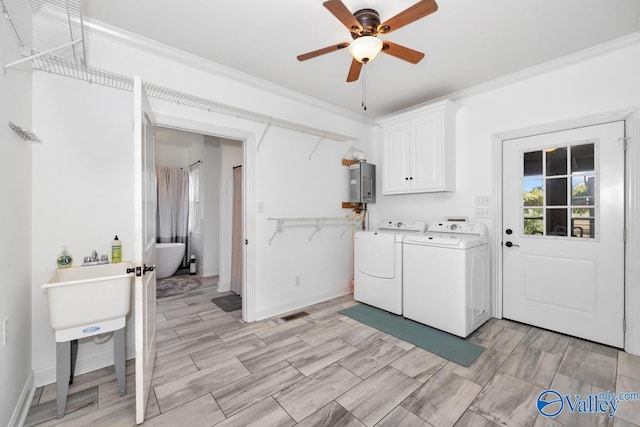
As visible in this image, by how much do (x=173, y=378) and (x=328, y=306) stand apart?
6.16 feet

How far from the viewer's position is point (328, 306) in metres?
3.43

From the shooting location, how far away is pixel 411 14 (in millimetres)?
1488

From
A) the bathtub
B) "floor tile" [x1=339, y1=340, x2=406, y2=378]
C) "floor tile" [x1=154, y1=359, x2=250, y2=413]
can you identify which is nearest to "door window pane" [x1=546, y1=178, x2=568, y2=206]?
"floor tile" [x1=339, y1=340, x2=406, y2=378]

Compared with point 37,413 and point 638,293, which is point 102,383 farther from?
point 638,293

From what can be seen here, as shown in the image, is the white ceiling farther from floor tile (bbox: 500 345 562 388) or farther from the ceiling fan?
floor tile (bbox: 500 345 562 388)

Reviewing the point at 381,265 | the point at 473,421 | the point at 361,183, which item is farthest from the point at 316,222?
the point at 473,421

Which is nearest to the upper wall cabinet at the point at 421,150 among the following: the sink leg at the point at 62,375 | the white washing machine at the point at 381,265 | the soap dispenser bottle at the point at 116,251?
the white washing machine at the point at 381,265

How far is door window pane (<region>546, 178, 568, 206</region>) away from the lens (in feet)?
8.54

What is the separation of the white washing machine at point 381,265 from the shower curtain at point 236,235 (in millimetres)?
1694

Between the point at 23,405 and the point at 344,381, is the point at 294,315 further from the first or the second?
the point at 23,405

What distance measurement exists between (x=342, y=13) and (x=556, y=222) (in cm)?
277

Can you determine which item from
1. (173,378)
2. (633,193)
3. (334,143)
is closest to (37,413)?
(173,378)

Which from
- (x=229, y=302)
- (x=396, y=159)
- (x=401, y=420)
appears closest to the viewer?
(x=401, y=420)

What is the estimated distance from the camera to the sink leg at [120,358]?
71.3 inches
